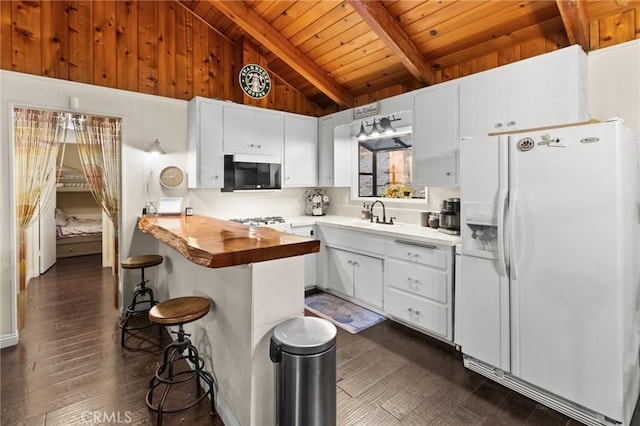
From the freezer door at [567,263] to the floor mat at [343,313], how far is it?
1394 millimetres

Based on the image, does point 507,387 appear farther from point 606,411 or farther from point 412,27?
Result: point 412,27

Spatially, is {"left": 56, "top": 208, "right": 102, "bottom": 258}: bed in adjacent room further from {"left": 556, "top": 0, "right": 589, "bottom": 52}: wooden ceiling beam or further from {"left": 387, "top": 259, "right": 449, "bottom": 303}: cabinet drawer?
{"left": 556, "top": 0, "right": 589, "bottom": 52}: wooden ceiling beam

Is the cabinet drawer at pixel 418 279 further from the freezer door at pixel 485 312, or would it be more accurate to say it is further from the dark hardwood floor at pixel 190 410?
the dark hardwood floor at pixel 190 410

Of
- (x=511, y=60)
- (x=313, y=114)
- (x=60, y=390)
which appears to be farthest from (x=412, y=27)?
(x=60, y=390)

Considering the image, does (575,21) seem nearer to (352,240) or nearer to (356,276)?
(352,240)

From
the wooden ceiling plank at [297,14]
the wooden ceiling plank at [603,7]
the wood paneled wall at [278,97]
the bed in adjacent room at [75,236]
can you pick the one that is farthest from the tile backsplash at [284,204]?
the bed in adjacent room at [75,236]

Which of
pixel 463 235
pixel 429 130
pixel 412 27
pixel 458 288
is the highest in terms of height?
pixel 412 27

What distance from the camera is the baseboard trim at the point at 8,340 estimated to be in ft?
9.07

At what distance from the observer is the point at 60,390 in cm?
219

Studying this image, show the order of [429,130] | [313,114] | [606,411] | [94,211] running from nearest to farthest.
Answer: [606,411] → [429,130] → [313,114] → [94,211]

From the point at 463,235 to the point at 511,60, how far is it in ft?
6.11

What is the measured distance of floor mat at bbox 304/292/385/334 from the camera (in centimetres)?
322

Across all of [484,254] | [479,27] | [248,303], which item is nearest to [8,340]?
Result: [248,303]

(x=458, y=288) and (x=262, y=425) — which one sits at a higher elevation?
(x=458, y=288)
